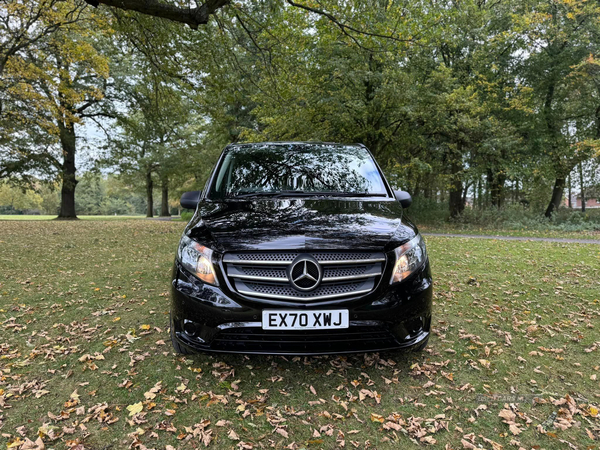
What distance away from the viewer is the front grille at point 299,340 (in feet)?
7.19

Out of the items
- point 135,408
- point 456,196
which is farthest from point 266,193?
point 456,196

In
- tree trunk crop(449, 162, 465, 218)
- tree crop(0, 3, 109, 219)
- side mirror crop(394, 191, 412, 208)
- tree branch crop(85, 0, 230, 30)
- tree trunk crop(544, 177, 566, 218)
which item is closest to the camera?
side mirror crop(394, 191, 412, 208)

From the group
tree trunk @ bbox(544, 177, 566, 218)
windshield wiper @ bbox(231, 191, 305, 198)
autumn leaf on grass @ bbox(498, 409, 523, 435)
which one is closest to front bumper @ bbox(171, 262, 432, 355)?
autumn leaf on grass @ bbox(498, 409, 523, 435)

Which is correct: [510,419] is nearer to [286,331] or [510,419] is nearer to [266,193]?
[286,331]

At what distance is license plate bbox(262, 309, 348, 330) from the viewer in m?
2.17

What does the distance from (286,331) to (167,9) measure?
6.12 meters

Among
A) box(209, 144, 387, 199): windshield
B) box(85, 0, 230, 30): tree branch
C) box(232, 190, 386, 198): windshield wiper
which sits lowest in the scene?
box(232, 190, 386, 198): windshield wiper

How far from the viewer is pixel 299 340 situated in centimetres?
220

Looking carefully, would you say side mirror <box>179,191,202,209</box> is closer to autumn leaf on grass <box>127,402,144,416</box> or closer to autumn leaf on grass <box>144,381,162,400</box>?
autumn leaf on grass <box>144,381,162,400</box>

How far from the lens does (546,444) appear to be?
1.95 meters

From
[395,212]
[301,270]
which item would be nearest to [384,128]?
[395,212]

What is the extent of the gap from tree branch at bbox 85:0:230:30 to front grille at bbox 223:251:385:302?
5.51m

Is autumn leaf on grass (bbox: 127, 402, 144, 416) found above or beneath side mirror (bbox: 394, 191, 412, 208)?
beneath

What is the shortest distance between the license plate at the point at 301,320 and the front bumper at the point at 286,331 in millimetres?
29
